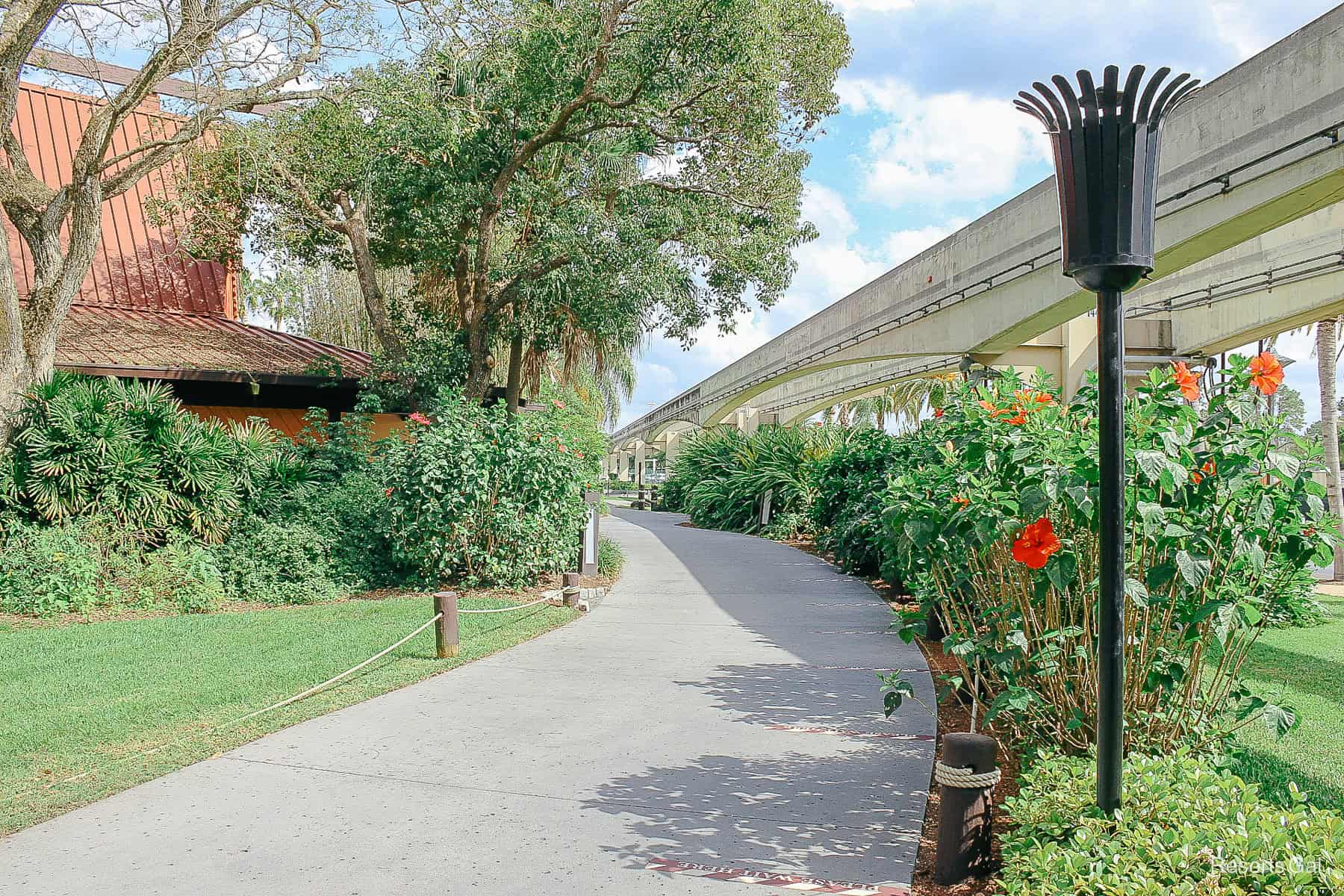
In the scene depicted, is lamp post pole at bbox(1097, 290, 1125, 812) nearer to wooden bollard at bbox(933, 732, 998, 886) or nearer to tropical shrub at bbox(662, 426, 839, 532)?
wooden bollard at bbox(933, 732, 998, 886)

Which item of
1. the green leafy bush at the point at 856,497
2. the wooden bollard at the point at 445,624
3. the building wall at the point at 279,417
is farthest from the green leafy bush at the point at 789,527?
the wooden bollard at the point at 445,624

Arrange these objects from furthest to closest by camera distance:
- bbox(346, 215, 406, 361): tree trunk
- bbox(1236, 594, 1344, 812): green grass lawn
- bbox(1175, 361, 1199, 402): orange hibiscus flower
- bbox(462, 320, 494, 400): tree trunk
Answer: bbox(346, 215, 406, 361): tree trunk
bbox(462, 320, 494, 400): tree trunk
bbox(1236, 594, 1344, 812): green grass lawn
bbox(1175, 361, 1199, 402): orange hibiscus flower

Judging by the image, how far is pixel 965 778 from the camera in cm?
363

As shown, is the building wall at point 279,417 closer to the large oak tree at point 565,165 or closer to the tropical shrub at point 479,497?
the large oak tree at point 565,165

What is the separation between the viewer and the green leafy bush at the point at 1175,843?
8.67ft

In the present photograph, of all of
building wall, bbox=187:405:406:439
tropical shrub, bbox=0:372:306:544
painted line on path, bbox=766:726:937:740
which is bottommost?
painted line on path, bbox=766:726:937:740

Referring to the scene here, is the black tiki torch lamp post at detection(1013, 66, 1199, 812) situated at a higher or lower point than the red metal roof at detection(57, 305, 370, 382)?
lower

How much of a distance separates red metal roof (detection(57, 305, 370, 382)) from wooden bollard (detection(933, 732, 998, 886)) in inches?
527

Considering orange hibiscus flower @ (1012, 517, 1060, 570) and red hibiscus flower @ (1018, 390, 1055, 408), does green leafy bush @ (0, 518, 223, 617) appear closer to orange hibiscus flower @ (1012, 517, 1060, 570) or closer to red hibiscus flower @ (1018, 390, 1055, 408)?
red hibiscus flower @ (1018, 390, 1055, 408)

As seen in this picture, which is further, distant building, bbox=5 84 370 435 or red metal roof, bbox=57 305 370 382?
distant building, bbox=5 84 370 435

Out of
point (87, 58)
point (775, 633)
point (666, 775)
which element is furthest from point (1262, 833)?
point (87, 58)

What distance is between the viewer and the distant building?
48.6ft

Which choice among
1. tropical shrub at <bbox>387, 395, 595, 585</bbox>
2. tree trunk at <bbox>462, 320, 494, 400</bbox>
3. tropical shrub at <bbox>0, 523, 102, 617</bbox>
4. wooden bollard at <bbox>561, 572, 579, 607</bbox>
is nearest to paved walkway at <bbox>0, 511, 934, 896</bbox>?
wooden bollard at <bbox>561, 572, 579, 607</bbox>

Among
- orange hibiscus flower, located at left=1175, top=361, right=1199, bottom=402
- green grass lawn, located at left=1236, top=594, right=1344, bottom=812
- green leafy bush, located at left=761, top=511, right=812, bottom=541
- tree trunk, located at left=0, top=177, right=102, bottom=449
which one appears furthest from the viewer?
green leafy bush, located at left=761, top=511, right=812, bottom=541
